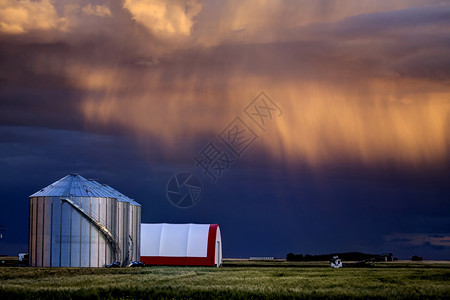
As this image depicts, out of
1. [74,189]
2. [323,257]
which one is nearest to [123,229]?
[74,189]

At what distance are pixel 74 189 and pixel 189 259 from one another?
26675 millimetres

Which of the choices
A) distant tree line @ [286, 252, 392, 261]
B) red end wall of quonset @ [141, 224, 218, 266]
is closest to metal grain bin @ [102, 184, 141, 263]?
red end wall of quonset @ [141, 224, 218, 266]

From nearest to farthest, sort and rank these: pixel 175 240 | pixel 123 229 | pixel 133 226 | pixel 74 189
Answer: pixel 74 189, pixel 123 229, pixel 133 226, pixel 175 240

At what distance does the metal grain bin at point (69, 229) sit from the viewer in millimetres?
77812

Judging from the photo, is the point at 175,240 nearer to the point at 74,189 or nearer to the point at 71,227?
the point at 74,189

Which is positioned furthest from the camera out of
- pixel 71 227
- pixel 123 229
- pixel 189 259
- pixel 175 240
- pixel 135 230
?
pixel 175 240

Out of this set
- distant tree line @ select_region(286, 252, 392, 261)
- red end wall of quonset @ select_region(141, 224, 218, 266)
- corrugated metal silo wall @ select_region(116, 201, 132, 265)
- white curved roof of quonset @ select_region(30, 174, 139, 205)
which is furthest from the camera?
distant tree line @ select_region(286, 252, 392, 261)

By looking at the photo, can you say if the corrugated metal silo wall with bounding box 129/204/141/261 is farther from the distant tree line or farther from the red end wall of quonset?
the distant tree line

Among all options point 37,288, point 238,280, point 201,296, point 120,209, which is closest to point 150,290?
point 201,296

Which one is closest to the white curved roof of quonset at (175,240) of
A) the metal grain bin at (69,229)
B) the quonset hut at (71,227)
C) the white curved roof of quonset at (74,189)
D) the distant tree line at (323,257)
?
the white curved roof of quonset at (74,189)

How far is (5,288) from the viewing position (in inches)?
1697

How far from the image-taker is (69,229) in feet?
256

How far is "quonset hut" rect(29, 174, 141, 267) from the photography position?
255 ft

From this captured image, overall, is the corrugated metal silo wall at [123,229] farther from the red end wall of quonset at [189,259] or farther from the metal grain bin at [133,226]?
the red end wall of quonset at [189,259]
